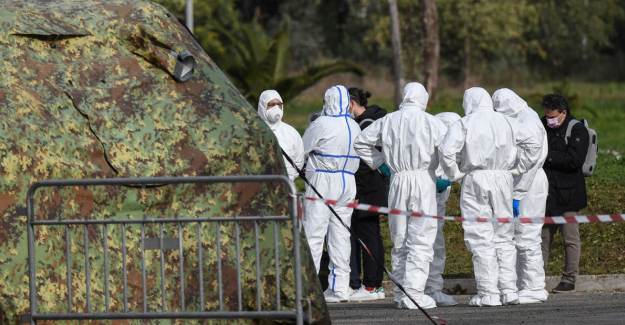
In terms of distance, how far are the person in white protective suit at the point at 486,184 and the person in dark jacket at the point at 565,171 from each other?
1.09 meters

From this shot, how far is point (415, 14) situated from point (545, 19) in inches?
467

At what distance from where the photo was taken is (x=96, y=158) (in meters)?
9.48

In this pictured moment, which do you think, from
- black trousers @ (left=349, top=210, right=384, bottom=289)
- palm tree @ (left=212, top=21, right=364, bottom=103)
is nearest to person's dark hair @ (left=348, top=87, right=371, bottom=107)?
black trousers @ (left=349, top=210, right=384, bottom=289)

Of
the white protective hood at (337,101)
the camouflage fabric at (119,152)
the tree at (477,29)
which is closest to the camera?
the camouflage fabric at (119,152)

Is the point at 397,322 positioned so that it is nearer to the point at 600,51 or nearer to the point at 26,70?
the point at 26,70

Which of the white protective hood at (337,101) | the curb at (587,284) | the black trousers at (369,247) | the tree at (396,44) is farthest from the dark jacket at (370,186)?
the tree at (396,44)

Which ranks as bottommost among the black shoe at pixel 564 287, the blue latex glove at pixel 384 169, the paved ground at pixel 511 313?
the paved ground at pixel 511 313

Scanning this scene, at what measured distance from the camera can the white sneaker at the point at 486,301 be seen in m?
13.5

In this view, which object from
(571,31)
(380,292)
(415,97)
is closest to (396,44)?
(380,292)

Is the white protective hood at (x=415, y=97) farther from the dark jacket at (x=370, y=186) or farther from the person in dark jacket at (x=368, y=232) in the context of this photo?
the dark jacket at (x=370, y=186)

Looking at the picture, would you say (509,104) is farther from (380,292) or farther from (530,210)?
(380,292)

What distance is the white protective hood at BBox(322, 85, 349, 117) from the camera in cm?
1444

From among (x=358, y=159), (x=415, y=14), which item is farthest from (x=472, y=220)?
(x=415, y=14)

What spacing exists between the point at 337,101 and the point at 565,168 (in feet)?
7.33
